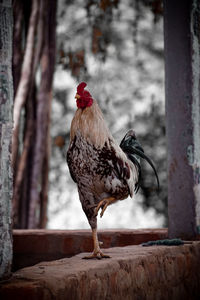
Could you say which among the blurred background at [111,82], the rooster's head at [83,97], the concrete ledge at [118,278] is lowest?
the concrete ledge at [118,278]

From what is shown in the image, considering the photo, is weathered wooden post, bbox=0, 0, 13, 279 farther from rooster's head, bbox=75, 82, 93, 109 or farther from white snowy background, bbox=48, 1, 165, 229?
white snowy background, bbox=48, 1, 165, 229

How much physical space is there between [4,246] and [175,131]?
2.26 metres

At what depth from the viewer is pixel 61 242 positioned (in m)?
3.73

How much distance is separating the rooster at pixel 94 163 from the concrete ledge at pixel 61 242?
3.99ft

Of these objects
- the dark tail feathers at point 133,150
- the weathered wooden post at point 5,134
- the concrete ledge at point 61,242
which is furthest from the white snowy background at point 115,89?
the weathered wooden post at point 5,134

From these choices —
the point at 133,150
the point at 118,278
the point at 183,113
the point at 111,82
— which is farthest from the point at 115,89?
the point at 118,278

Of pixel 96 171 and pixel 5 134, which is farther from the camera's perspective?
pixel 96 171

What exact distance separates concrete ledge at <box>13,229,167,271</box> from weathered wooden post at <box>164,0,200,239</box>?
354mm

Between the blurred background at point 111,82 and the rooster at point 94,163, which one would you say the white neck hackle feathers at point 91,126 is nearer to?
the rooster at point 94,163

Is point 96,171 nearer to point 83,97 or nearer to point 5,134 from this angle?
point 83,97

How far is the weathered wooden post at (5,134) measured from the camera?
5.38 ft

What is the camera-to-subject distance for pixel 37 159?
587 cm

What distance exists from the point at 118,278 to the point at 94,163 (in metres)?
0.61

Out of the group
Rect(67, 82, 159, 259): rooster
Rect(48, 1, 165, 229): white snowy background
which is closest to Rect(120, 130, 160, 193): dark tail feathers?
Rect(67, 82, 159, 259): rooster
